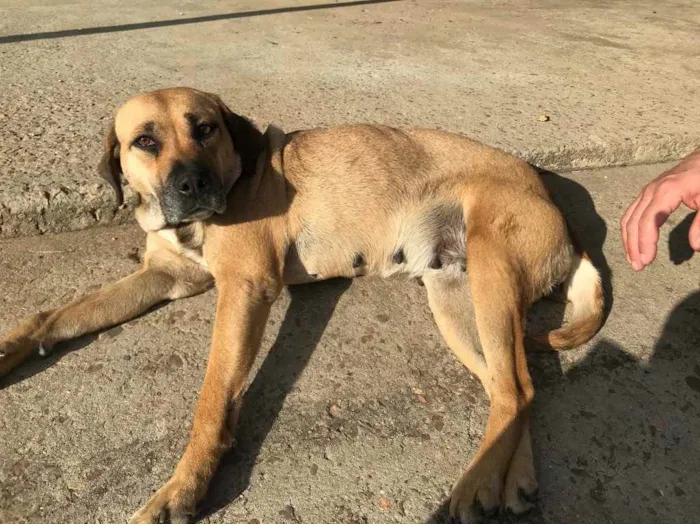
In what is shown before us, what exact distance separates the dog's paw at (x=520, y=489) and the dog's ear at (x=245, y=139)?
1914mm

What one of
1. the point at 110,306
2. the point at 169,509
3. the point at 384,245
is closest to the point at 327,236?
the point at 384,245

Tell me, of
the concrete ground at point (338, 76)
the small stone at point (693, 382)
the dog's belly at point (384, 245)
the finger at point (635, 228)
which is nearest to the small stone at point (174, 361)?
the dog's belly at point (384, 245)

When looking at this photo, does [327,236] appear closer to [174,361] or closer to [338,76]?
[174,361]

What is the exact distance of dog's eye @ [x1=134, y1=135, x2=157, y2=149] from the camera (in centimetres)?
281

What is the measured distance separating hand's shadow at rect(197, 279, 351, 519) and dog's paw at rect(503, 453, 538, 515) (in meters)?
0.97

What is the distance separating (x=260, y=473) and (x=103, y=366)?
3.07ft

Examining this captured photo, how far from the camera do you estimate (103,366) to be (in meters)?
2.57

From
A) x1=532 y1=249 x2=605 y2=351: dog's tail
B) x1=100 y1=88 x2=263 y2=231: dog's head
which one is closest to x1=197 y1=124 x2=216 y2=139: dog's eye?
x1=100 y1=88 x2=263 y2=231: dog's head

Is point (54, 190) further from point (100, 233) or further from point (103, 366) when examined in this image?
point (103, 366)

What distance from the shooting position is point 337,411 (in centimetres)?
243

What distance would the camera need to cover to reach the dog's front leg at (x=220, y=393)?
6.61 feet

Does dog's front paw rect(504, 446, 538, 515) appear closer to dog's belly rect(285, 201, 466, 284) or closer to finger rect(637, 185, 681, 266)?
finger rect(637, 185, 681, 266)

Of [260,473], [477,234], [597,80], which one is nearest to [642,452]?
[477,234]

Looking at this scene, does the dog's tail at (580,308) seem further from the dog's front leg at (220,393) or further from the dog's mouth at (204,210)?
the dog's mouth at (204,210)
